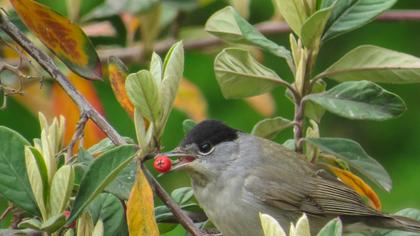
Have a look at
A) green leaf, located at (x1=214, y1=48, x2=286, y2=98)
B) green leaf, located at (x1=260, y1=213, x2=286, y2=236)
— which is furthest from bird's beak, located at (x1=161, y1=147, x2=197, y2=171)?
green leaf, located at (x1=260, y1=213, x2=286, y2=236)

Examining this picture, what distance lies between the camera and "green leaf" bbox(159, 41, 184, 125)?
7.17ft

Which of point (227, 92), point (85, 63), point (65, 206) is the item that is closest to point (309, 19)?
point (227, 92)

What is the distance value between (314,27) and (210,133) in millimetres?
907

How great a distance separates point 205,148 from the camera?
10.4ft

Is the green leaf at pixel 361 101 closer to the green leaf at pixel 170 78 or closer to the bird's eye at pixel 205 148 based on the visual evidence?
the green leaf at pixel 170 78

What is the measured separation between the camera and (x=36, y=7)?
92.2 inches

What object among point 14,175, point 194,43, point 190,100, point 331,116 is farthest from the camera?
point 331,116

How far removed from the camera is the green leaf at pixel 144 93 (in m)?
2.09

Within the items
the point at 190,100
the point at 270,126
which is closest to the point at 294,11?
the point at 270,126

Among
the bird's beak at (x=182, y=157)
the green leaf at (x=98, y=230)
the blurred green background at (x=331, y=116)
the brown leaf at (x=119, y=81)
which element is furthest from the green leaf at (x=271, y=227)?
the blurred green background at (x=331, y=116)

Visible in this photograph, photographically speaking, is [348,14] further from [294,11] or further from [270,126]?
[270,126]

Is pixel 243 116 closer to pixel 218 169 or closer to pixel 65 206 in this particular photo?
pixel 218 169

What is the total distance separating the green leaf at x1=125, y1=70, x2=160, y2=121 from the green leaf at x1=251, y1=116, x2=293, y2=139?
60 cm

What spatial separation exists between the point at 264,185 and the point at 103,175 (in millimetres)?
1313
